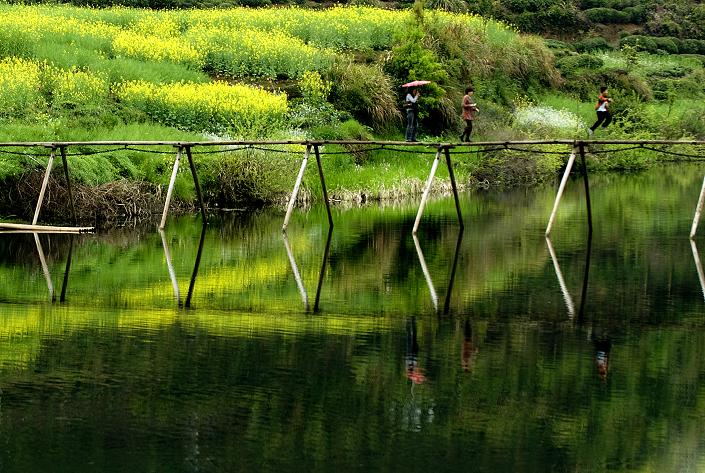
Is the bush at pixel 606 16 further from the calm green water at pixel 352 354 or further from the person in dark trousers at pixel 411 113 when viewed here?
the calm green water at pixel 352 354

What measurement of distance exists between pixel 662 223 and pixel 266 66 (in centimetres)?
1735

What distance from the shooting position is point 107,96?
38.5 metres

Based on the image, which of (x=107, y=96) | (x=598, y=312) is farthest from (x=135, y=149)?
(x=598, y=312)

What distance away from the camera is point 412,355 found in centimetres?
1644

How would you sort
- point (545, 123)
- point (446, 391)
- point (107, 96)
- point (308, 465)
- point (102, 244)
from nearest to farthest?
1. point (308, 465)
2. point (446, 391)
3. point (102, 244)
4. point (107, 96)
5. point (545, 123)

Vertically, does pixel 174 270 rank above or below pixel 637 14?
below

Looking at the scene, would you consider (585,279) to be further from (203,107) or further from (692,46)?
(692,46)

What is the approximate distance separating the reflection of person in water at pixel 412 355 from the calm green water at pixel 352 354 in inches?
1.9

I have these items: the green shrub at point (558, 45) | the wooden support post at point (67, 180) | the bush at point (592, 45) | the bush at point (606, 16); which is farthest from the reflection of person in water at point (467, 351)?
the bush at point (606, 16)

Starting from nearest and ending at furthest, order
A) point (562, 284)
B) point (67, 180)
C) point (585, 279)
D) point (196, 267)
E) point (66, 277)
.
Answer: point (562, 284) < point (585, 279) < point (66, 277) < point (196, 267) < point (67, 180)

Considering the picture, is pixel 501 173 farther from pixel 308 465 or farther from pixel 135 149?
pixel 308 465

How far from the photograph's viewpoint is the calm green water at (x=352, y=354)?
12.6 meters

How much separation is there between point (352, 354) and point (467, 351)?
1.39m

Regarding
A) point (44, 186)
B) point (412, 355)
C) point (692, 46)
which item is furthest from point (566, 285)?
point (692, 46)
